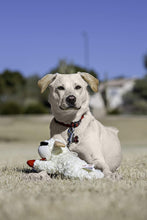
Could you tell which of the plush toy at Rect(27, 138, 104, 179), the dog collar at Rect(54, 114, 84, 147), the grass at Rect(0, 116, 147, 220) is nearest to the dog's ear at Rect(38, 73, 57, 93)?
the dog collar at Rect(54, 114, 84, 147)

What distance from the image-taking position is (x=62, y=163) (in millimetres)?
4723

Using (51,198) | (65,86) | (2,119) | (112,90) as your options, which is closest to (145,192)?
(51,198)

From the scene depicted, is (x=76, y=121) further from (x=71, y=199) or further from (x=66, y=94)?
(x=71, y=199)

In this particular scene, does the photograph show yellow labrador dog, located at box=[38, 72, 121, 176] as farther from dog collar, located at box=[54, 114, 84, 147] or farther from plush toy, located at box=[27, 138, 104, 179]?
Answer: plush toy, located at box=[27, 138, 104, 179]

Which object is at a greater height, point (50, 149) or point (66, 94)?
point (66, 94)

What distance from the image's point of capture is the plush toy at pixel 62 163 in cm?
462

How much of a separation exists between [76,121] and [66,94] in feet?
1.62

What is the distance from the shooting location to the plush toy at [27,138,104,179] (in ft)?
15.1

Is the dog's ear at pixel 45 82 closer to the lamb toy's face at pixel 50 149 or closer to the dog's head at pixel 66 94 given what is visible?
the dog's head at pixel 66 94

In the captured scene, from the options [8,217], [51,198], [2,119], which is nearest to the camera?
[8,217]

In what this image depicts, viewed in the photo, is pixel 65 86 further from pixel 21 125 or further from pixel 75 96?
pixel 21 125

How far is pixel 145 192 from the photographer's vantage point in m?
3.66

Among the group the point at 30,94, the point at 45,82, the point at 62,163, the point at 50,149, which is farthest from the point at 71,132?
the point at 30,94

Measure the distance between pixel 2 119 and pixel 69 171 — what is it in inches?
964
